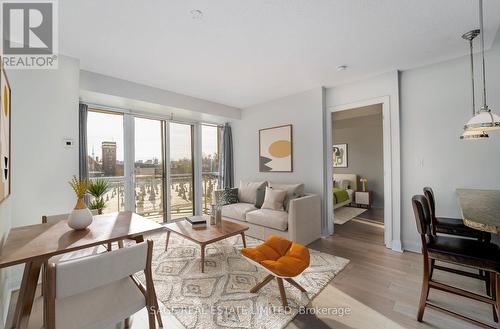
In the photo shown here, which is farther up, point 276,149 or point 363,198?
point 276,149

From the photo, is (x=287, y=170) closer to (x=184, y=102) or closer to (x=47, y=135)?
(x=184, y=102)

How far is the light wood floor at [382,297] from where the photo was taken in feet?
5.35

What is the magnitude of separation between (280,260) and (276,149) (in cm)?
270

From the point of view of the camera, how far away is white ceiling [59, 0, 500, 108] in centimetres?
176

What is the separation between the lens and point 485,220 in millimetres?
1228

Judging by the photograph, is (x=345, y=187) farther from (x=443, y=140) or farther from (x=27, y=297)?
(x=27, y=297)

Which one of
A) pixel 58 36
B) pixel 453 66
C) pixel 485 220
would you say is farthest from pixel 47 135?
pixel 453 66

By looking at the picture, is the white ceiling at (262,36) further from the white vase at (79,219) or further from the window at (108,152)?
the white vase at (79,219)

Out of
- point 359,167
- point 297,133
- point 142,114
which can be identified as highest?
point 142,114

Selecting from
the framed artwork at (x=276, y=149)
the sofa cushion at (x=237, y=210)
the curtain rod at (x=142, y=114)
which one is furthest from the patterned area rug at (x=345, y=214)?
the curtain rod at (x=142, y=114)

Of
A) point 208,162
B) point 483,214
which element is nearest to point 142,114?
point 208,162

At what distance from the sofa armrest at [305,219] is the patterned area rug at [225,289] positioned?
29 cm

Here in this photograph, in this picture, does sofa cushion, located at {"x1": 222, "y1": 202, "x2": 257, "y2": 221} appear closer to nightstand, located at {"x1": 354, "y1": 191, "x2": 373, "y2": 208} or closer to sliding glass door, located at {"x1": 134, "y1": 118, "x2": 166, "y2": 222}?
sliding glass door, located at {"x1": 134, "y1": 118, "x2": 166, "y2": 222}

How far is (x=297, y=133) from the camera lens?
3955 mm
